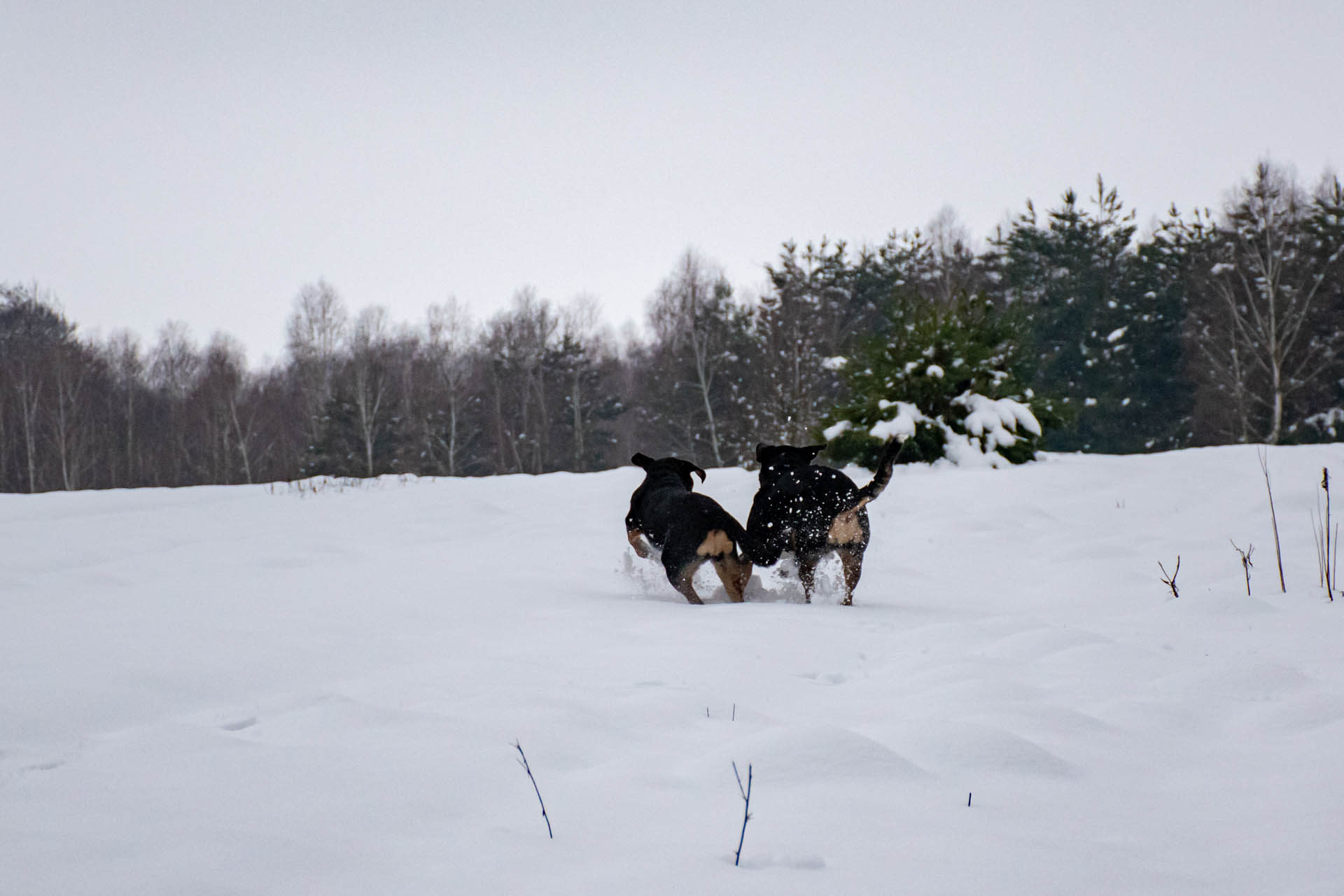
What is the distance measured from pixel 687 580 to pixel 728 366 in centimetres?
2643

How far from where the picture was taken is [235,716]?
2.18 m

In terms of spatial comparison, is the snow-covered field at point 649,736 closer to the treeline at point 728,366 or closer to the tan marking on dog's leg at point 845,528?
the tan marking on dog's leg at point 845,528

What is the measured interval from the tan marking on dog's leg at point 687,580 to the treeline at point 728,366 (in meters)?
11.7

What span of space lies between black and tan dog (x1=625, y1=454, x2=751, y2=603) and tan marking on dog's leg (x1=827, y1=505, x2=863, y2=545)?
50cm

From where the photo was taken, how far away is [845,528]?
4.59 meters

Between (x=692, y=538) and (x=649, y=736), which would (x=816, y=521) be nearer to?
(x=692, y=538)

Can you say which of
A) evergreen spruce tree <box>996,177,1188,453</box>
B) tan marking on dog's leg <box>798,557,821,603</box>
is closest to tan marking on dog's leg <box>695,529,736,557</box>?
tan marking on dog's leg <box>798,557,821,603</box>

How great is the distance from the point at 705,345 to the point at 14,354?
3030 cm

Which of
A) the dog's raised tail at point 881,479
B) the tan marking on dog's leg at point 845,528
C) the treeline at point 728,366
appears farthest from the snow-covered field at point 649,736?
the treeline at point 728,366

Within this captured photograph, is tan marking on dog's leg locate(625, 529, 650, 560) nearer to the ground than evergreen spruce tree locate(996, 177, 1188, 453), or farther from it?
nearer to the ground

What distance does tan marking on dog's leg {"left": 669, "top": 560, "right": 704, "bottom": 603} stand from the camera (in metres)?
4.44

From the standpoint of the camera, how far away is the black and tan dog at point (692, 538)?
445 cm

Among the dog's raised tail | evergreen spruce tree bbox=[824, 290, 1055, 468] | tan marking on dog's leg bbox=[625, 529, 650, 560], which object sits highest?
evergreen spruce tree bbox=[824, 290, 1055, 468]

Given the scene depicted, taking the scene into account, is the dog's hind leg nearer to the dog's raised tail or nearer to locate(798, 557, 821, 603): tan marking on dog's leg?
locate(798, 557, 821, 603): tan marking on dog's leg
